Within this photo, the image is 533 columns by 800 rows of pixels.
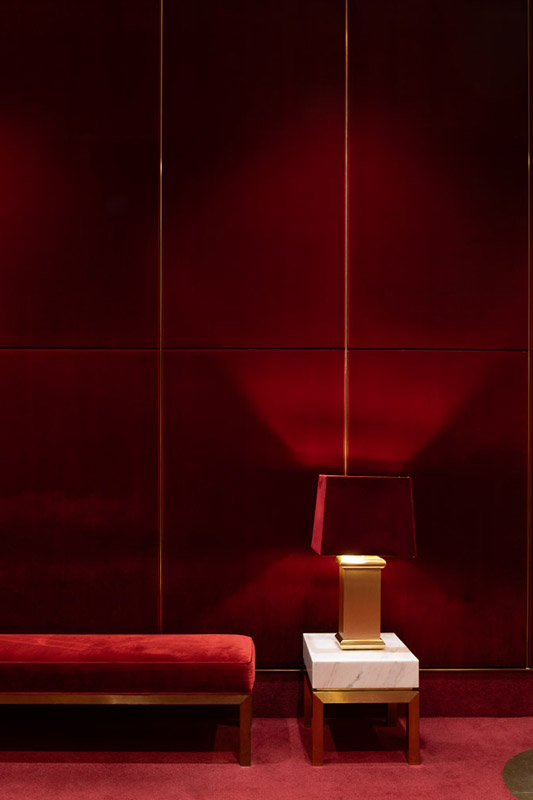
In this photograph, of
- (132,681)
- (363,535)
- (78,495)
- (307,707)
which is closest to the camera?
(132,681)

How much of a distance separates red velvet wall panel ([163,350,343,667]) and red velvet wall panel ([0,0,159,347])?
1.51 feet

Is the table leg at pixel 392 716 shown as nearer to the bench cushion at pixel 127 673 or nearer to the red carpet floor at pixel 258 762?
the red carpet floor at pixel 258 762

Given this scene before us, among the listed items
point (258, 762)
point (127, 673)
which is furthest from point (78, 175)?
point (258, 762)

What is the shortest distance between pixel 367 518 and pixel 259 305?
4.07 feet

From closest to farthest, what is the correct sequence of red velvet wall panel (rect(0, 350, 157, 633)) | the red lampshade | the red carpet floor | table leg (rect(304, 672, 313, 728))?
the red carpet floor < the red lampshade < table leg (rect(304, 672, 313, 728)) < red velvet wall panel (rect(0, 350, 157, 633))

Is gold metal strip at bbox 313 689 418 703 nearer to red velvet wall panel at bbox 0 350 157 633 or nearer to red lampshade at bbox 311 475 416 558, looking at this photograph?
red lampshade at bbox 311 475 416 558

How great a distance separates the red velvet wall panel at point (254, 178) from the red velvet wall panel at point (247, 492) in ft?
0.64

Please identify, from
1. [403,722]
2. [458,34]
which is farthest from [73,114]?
[403,722]

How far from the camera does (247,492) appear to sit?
3.40m

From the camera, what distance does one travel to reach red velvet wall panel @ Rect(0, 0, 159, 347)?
11.2 ft

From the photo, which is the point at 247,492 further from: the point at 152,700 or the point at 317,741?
the point at 317,741

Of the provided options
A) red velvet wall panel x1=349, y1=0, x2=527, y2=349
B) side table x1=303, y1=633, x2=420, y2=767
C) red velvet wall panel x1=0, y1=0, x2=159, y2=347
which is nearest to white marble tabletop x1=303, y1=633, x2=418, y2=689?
side table x1=303, y1=633, x2=420, y2=767

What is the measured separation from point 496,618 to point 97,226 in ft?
9.64

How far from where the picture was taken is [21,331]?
11.2 feet
